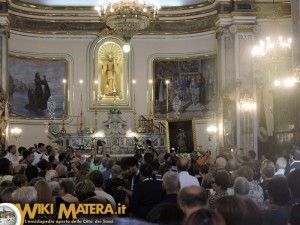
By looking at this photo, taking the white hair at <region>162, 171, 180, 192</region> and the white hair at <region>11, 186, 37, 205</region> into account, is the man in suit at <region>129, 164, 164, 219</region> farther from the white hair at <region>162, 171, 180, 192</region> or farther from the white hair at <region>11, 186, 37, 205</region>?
the white hair at <region>11, 186, 37, 205</region>

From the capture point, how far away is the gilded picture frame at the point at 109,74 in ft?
86.5

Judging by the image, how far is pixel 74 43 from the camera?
26547mm

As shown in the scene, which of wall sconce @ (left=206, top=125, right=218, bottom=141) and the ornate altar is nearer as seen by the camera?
the ornate altar

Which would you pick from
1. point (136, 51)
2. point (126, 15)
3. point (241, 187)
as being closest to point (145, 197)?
point (241, 187)

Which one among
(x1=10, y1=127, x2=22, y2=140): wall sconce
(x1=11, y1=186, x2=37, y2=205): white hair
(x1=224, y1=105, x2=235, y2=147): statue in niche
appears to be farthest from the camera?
(x1=10, y1=127, x2=22, y2=140): wall sconce

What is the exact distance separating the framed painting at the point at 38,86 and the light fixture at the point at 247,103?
8345 millimetres

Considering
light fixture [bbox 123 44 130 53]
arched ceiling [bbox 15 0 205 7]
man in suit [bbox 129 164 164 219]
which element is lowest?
man in suit [bbox 129 164 164 219]

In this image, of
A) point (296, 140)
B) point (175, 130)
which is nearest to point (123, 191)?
point (296, 140)

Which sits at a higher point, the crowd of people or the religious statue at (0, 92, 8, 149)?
the religious statue at (0, 92, 8, 149)

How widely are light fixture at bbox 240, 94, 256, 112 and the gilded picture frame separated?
595cm

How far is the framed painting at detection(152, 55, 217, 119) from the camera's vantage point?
85.5 feet

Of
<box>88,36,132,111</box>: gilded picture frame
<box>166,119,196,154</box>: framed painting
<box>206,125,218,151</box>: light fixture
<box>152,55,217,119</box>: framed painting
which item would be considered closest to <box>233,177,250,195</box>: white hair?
<box>166,119,196,154</box>: framed painting

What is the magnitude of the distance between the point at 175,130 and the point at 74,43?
9.40m

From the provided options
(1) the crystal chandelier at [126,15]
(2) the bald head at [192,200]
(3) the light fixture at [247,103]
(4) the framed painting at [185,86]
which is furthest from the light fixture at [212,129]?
(2) the bald head at [192,200]
